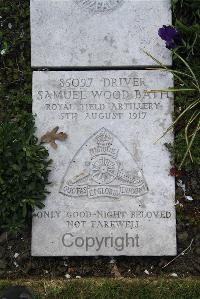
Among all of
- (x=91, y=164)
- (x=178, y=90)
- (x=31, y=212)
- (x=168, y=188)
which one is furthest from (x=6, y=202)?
(x=178, y=90)

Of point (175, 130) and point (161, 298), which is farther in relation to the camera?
point (175, 130)

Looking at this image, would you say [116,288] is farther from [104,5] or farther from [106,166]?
[104,5]

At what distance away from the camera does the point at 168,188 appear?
4160 millimetres

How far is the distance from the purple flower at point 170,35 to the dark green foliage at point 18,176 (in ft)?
3.94

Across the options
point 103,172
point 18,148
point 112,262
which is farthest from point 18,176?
point 112,262

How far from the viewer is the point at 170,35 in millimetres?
4117

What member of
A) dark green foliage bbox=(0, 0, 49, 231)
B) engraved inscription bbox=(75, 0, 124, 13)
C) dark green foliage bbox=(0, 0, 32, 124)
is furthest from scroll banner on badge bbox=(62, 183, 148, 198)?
engraved inscription bbox=(75, 0, 124, 13)

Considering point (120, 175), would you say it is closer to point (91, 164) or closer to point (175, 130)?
point (91, 164)

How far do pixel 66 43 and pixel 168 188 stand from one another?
1.32 m

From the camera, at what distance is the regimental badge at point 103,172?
4152 mm

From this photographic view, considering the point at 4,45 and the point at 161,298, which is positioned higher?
the point at 4,45

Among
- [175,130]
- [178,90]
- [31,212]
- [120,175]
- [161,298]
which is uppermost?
[178,90]

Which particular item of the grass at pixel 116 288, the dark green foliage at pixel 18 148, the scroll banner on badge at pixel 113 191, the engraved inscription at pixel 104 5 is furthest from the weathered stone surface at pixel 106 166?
the engraved inscription at pixel 104 5

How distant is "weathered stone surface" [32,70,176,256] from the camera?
4.14 meters
